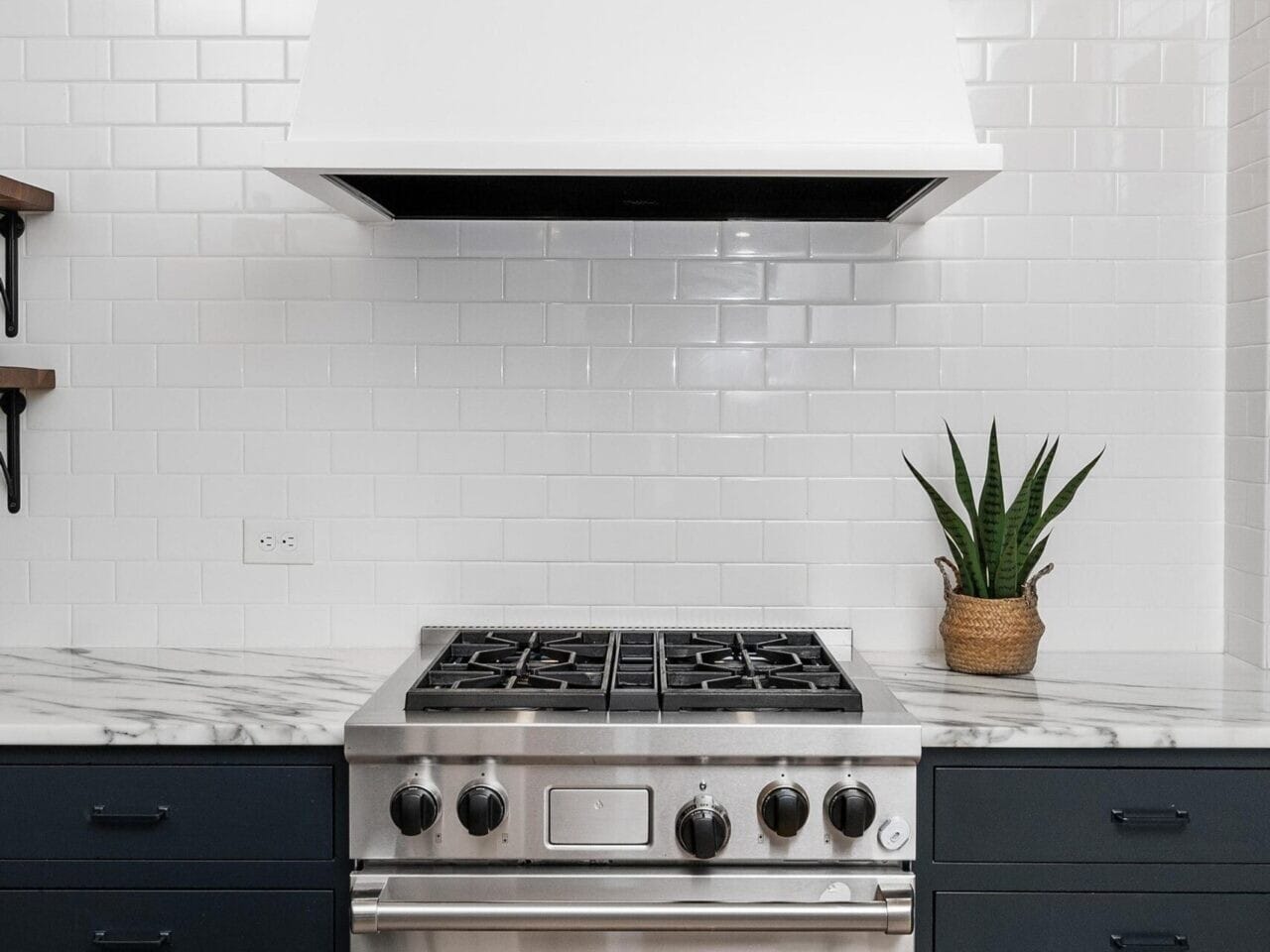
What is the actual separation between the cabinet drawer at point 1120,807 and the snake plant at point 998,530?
1.63 ft

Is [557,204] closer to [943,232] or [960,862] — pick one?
[943,232]

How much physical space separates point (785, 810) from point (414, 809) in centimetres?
59

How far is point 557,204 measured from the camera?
2.42 meters

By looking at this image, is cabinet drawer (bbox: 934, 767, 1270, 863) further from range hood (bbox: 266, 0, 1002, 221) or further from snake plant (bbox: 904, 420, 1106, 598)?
range hood (bbox: 266, 0, 1002, 221)

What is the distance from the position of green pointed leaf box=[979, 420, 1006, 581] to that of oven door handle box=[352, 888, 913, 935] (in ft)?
2.51

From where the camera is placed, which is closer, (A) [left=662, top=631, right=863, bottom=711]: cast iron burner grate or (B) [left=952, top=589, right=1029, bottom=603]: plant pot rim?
(A) [left=662, top=631, right=863, bottom=711]: cast iron burner grate

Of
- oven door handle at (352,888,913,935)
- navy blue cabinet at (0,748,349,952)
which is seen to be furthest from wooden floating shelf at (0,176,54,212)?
oven door handle at (352,888,913,935)

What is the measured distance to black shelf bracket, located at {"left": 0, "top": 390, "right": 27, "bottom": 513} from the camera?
99.0 inches

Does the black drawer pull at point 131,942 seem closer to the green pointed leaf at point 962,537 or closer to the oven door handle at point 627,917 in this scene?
the oven door handle at point 627,917

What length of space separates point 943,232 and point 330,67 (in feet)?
4.43

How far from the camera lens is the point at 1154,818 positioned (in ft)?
6.18

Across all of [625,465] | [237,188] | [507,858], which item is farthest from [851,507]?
[237,188]

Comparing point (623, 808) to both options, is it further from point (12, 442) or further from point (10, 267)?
point (10, 267)

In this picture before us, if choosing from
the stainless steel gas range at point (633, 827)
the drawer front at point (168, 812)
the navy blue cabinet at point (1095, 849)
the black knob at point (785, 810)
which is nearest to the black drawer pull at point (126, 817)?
the drawer front at point (168, 812)
